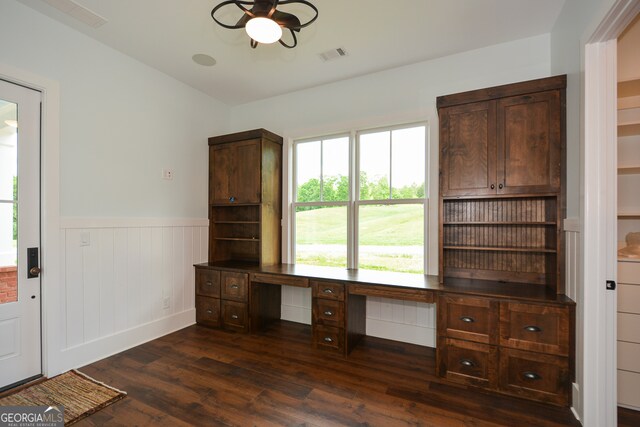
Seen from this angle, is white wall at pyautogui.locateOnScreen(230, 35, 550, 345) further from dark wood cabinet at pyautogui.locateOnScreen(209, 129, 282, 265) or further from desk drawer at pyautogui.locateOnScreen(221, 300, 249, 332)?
desk drawer at pyautogui.locateOnScreen(221, 300, 249, 332)

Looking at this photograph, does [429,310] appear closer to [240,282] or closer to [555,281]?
[555,281]

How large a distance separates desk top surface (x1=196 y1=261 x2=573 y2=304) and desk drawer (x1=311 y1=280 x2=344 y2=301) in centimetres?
6

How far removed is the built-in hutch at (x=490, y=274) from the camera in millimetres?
2148

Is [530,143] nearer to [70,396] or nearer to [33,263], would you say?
[70,396]

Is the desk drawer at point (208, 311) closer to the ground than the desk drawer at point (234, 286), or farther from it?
closer to the ground

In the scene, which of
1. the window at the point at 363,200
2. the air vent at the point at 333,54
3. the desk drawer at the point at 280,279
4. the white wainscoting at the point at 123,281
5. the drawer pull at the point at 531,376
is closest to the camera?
the drawer pull at the point at 531,376

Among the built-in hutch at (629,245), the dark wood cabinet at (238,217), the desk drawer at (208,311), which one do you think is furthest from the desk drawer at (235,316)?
the built-in hutch at (629,245)

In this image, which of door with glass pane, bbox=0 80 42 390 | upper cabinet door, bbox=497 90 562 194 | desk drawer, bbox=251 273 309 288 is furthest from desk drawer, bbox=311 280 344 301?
door with glass pane, bbox=0 80 42 390

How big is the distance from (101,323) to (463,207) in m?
3.62

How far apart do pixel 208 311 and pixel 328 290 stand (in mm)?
1643

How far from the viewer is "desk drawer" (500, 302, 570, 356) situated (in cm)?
206

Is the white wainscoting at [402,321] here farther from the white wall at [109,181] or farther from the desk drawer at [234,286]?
the white wall at [109,181]

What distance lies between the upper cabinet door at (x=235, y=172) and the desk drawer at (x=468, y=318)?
2300 millimetres

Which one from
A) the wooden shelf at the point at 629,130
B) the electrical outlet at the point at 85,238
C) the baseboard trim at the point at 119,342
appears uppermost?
the wooden shelf at the point at 629,130
